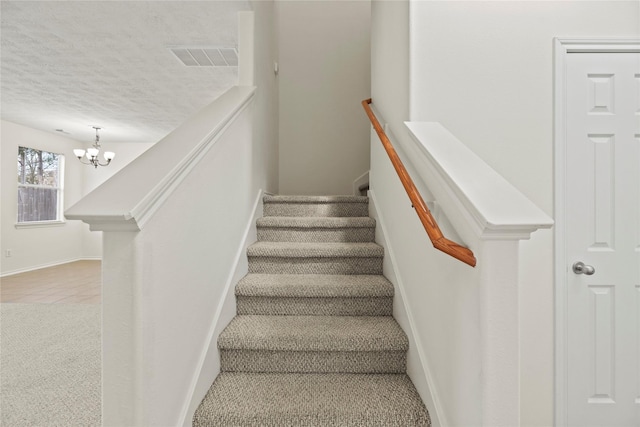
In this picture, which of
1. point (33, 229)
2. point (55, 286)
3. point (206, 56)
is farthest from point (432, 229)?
point (33, 229)

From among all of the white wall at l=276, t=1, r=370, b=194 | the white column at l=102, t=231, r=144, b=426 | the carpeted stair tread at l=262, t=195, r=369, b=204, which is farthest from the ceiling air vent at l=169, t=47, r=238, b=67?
the white column at l=102, t=231, r=144, b=426

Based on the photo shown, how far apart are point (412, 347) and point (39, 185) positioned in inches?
304

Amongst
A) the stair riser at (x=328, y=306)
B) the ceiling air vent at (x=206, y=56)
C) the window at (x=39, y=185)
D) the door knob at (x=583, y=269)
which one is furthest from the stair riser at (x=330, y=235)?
the window at (x=39, y=185)

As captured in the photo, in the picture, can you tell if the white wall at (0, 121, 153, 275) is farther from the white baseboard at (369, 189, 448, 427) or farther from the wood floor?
the white baseboard at (369, 189, 448, 427)

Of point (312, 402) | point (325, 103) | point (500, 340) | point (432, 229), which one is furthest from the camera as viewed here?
point (325, 103)

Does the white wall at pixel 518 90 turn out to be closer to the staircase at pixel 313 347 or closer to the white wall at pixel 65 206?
the staircase at pixel 313 347

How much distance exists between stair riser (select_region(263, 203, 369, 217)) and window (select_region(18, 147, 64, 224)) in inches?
233

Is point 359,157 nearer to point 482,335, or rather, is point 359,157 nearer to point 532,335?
point 532,335

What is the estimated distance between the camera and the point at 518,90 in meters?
1.62

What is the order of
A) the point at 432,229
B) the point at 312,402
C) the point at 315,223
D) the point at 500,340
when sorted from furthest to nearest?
the point at 315,223 → the point at 312,402 → the point at 432,229 → the point at 500,340

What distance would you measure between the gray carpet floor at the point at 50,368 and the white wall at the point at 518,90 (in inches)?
85.2

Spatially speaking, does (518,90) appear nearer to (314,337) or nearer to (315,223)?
(315,223)

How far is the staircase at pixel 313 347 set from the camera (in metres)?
Answer: 1.24

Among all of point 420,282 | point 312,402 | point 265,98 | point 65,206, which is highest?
point 265,98
